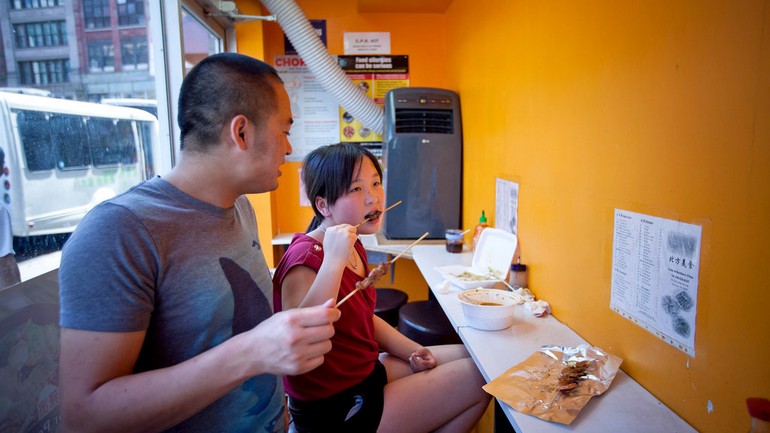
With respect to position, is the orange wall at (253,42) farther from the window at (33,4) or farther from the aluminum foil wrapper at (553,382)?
the aluminum foil wrapper at (553,382)

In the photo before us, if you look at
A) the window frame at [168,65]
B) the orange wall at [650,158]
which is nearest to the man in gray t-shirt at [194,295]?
the orange wall at [650,158]

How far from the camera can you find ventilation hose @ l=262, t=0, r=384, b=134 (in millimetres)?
3070

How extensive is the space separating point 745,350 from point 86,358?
1309 mm

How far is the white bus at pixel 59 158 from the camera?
125cm

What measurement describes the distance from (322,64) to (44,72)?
2.00 m

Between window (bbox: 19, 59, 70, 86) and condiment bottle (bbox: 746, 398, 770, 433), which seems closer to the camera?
condiment bottle (bbox: 746, 398, 770, 433)

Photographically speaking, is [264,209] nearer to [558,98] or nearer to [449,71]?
[449,71]

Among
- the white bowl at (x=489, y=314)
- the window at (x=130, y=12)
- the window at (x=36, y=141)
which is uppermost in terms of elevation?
the window at (x=130, y=12)

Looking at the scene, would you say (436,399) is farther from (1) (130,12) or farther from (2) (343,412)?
(1) (130,12)

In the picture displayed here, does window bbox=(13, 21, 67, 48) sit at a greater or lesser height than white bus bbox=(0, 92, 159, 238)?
greater

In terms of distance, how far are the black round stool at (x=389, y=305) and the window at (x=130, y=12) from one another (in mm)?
2041

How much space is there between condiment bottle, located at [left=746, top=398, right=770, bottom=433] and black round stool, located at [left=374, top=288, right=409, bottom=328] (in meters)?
2.18

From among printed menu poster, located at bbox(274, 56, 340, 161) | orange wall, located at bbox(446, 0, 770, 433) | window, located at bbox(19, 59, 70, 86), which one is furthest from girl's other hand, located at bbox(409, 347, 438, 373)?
printed menu poster, located at bbox(274, 56, 340, 161)

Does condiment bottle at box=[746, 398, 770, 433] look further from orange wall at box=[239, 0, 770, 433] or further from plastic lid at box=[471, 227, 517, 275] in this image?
plastic lid at box=[471, 227, 517, 275]
